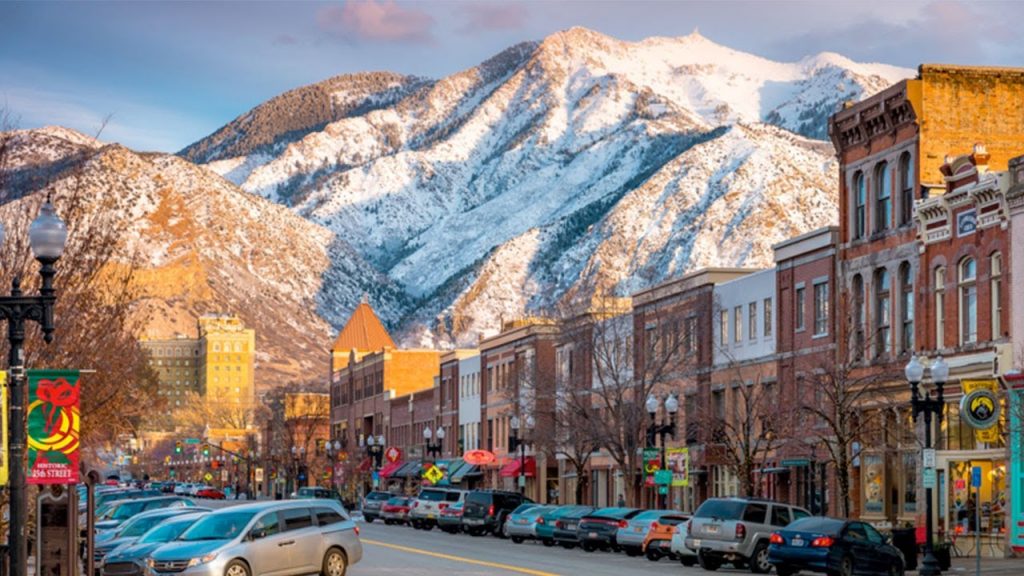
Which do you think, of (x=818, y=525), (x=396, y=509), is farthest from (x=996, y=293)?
(x=396, y=509)

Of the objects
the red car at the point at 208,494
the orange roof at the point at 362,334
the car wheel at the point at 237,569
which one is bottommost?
the red car at the point at 208,494

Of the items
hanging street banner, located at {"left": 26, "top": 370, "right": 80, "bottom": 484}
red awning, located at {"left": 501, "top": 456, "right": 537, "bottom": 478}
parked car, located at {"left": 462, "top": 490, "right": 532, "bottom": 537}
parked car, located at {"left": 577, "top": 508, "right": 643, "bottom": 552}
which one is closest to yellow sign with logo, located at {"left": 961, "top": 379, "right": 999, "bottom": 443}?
parked car, located at {"left": 577, "top": 508, "right": 643, "bottom": 552}

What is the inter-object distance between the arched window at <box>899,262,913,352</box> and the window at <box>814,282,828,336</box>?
5.68 metres

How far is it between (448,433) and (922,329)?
68688 mm

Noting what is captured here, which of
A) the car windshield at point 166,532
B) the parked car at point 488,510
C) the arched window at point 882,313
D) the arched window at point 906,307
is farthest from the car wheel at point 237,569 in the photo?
the parked car at point 488,510

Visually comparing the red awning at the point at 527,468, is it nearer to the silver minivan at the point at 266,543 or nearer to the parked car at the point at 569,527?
the parked car at the point at 569,527

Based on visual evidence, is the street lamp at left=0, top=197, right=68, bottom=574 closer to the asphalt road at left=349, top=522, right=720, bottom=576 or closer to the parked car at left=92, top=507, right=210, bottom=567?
the asphalt road at left=349, top=522, right=720, bottom=576

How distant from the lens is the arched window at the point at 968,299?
176 feet

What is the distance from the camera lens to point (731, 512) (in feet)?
151

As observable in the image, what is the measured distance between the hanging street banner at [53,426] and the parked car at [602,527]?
1310 inches

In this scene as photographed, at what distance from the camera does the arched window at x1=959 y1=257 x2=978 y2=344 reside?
53688 millimetres

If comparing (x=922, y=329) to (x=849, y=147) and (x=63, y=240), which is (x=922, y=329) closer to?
(x=849, y=147)

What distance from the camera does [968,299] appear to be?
178 ft

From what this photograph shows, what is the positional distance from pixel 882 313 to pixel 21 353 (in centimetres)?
4182
